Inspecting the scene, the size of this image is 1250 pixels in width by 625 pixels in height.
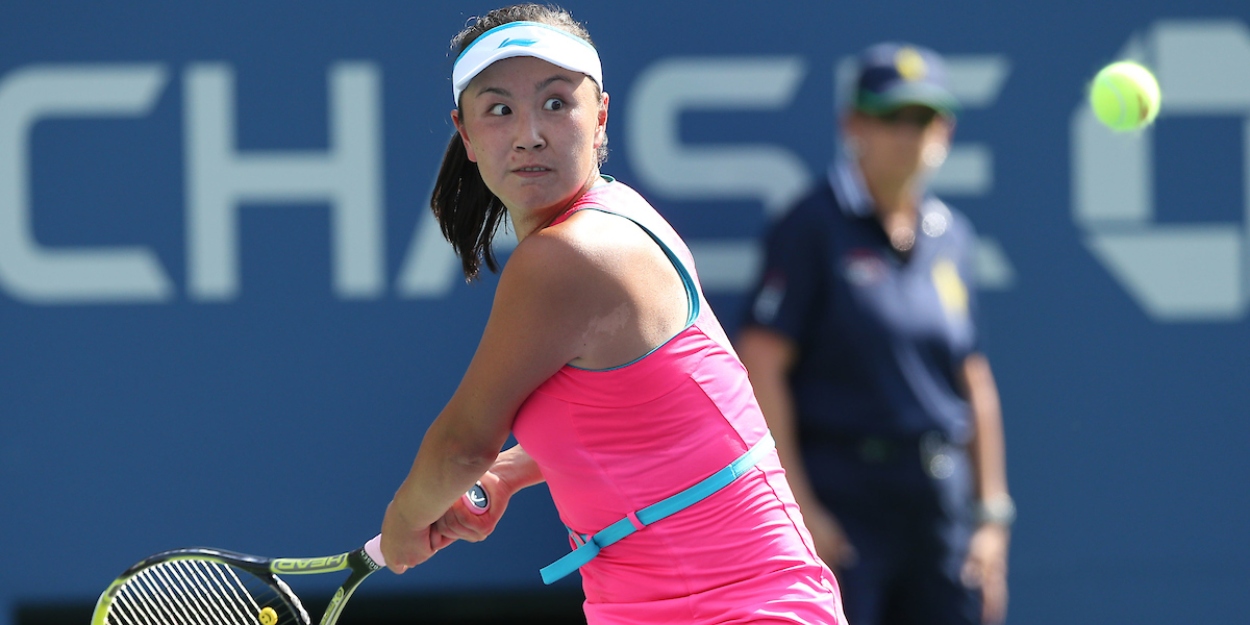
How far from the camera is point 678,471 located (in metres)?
1.81

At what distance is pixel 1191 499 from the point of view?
4145 mm

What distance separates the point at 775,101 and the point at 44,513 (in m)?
2.43

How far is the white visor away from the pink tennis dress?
19cm

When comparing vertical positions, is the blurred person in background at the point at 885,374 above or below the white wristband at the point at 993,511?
above

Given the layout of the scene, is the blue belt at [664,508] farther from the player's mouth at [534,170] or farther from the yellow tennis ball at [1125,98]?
the yellow tennis ball at [1125,98]

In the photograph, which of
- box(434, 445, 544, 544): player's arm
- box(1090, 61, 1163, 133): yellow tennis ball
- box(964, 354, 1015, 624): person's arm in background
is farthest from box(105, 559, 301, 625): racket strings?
box(1090, 61, 1163, 133): yellow tennis ball

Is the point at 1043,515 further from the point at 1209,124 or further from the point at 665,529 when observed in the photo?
the point at 665,529

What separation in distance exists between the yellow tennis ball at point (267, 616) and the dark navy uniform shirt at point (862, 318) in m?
1.60

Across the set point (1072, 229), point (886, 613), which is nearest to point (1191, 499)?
point (1072, 229)

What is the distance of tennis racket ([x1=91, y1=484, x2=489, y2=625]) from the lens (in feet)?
7.52

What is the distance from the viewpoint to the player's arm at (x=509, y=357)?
1.75m

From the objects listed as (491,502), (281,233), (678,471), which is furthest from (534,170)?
(281,233)

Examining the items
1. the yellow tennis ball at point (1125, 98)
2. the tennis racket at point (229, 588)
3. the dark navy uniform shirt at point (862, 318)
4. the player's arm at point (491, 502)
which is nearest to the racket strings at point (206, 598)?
the tennis racket at point (229, 588)

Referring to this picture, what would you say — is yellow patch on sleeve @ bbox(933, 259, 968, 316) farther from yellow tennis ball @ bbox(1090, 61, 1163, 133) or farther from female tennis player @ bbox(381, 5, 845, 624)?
female tennis player @ bbox(381, 5, 845, 624)
